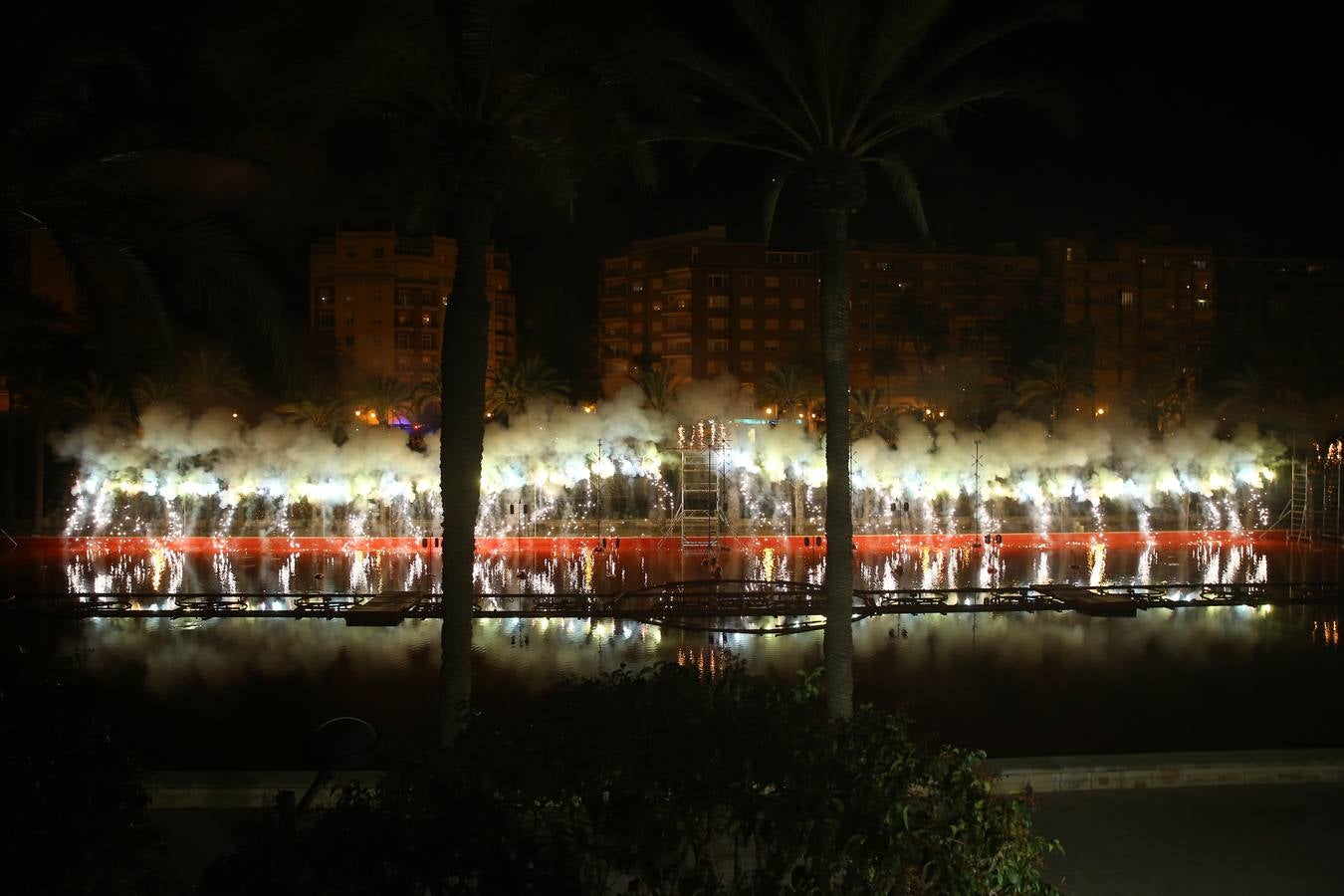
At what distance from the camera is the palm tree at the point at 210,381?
175ft

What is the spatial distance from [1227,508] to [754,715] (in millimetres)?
49856

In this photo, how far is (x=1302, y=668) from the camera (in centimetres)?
1750

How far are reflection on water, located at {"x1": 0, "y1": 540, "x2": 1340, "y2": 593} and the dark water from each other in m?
3.80

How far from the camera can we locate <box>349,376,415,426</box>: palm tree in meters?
59.4

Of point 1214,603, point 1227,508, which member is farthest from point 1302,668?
point 1227,508

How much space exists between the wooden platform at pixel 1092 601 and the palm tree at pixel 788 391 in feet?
119

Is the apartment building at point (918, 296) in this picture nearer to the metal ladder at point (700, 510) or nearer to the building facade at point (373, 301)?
the building facade at point (373, 301)

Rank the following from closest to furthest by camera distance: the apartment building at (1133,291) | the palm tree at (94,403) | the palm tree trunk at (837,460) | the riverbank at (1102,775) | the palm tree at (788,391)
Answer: the riverbank at (1102,775) < the palm tree trunk at (837,460) < the palm tree at (94,403) < the palm tree at (788,391) < the apartment building at (1133,291)

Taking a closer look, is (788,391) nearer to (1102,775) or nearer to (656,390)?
(656,390)

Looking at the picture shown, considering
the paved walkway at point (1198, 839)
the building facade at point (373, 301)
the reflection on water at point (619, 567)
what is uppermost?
the building facade at point (373, 301)

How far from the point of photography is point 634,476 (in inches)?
1943

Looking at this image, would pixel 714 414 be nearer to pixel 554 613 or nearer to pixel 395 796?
pixel 554 613

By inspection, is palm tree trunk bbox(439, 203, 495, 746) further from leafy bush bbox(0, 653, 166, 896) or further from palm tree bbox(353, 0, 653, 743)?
leafy bush bbox(0, 653, 166, 896)

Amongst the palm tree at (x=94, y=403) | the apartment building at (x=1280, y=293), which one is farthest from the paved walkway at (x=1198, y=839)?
the apartment building at (x=1280, y=293)
